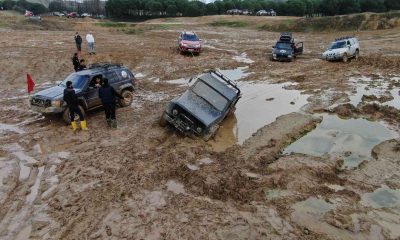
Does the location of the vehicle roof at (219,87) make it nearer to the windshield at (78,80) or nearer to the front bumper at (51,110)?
the windshield at (78,80)

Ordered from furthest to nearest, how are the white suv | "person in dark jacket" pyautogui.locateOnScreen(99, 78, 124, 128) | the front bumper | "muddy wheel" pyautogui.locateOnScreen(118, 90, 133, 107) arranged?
the white suv < "muddy wheel" pyautogui.locateOnScreen(118, 90, 133, 107) < the front bumper < "person in dark jacket" pyautogui.locateOnScreen(99, 78, 124, 128)

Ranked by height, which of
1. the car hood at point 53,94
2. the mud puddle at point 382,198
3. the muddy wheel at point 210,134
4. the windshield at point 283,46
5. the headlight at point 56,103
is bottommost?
the mud puddle at point 382,198

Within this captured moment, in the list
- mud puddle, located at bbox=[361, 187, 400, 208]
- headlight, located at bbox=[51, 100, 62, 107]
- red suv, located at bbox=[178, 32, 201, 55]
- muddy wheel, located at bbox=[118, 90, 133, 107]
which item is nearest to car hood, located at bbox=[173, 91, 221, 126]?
muddy wheel, located at bbox=[118, 90, 133, 107]

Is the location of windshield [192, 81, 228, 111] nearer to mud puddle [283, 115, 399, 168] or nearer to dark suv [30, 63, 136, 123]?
mud puddle [283, 115, 399, 168]

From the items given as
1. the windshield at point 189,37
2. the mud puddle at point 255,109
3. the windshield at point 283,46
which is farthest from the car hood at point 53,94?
the windshield at point 283,46

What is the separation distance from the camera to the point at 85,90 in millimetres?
13641

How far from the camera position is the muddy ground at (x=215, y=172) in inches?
302

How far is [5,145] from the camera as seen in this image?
11.6 m

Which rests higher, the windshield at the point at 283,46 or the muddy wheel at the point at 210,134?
the windshield at the point at 283,46

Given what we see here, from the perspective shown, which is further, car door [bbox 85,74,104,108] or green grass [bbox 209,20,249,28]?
green grass [bbox 209,20,249,28]

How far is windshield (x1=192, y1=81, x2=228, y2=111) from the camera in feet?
41.7

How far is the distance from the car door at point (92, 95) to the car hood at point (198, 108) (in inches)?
134

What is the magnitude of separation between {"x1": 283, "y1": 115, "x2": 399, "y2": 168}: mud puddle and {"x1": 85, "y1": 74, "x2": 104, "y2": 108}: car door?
21.9ft

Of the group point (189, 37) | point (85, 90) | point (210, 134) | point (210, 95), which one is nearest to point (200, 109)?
point (210, 134)
